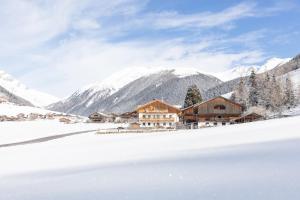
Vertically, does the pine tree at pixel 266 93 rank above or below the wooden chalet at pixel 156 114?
above

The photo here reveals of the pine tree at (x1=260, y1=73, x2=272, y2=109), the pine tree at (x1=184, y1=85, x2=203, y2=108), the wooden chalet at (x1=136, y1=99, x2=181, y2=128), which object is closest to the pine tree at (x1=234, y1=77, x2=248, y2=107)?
the pine tree at (x1=260, y1=73, x2=272, y2=109)

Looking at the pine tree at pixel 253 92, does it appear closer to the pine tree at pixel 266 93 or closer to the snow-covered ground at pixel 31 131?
the pine tree at pixel 266 93

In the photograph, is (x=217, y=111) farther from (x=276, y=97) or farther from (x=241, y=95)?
(x=241, y=95)

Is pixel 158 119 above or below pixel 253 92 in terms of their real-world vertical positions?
below

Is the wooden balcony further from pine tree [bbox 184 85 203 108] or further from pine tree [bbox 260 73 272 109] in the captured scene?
pine tree [bbox 260 73 272 109]

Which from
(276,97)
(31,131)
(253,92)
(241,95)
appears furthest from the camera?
(241,95)

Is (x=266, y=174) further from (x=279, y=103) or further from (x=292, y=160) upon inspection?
(x=279, y=103)

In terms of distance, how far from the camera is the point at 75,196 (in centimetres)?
1409

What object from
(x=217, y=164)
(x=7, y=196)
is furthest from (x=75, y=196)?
(x=217, y=164)

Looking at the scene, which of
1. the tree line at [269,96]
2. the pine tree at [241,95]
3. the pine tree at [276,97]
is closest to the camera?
the pine tree at [276,97]

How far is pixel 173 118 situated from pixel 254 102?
29256 mm

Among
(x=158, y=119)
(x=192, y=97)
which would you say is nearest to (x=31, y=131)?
(x=158, y=119)

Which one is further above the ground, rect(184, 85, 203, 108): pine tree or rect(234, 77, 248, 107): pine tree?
rect(234, 77, 248, 107): pine tree

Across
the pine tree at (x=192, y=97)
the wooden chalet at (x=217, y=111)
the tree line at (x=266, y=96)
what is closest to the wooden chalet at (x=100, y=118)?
the tree line at (x=266, y=96)
